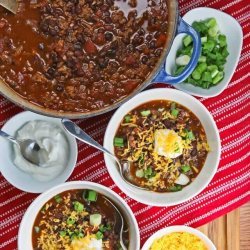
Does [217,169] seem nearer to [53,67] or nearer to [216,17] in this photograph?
[216,17]

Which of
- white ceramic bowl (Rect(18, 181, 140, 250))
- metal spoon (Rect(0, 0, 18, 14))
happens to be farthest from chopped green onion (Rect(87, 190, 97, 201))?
metal spoon (Rect(0, 0, 18, 14))

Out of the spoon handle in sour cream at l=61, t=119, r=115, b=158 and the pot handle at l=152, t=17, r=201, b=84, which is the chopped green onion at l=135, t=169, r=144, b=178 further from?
the pot handle at l=152, t=17, r=201, b=84

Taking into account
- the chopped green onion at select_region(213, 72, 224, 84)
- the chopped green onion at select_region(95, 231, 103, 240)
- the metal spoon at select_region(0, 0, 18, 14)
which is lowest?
the chopped green onion at select_region(95, 231, 103, 240)

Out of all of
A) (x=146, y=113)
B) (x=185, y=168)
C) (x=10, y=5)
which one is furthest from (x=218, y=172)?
(x=10, y=5)

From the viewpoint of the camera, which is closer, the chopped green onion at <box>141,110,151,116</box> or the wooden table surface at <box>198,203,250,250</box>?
the chopped green onion at <box>141,110,151,116</box>

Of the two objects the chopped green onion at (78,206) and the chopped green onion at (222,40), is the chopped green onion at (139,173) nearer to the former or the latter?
the chopped green onion at (78,206)

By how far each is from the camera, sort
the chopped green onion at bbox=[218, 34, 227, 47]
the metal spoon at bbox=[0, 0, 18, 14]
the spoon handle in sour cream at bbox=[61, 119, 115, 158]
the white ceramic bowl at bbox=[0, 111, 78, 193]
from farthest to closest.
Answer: the chopped green onion at bbox=[218, 34, 227, 47] → the white ceramic bowl at bbox=[0, 111, 78, 193] → the spoon handle in sour cream at bbox=[61, 119, 115, 158] → the metal spoon at bbox=[0, 0, 18, 14]

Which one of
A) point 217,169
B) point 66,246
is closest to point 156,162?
point 217,169
